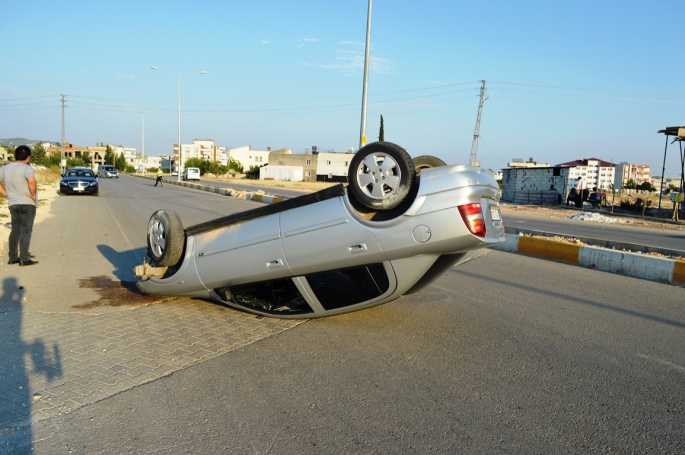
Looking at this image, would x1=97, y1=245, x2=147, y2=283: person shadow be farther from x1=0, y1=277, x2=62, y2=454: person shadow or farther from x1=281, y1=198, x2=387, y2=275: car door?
x1=281, y1=198, x2=387, y2=275: car door

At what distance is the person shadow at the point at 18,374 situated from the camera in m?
3.17

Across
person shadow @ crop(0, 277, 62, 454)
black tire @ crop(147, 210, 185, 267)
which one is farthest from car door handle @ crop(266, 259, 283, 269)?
person shadow @ crop(0, 277, 62, 454)

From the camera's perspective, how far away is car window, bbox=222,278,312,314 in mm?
5324

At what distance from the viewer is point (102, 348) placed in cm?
469

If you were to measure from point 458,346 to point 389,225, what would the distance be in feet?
4.34

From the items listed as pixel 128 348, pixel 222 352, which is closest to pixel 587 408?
pixel 222 352

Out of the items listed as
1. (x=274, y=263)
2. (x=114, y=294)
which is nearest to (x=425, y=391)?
(x=274, y=263)

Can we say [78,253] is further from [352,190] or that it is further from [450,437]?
[450,437]

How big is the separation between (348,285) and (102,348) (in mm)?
2228

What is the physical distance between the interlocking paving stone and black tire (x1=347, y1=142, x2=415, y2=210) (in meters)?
1.70

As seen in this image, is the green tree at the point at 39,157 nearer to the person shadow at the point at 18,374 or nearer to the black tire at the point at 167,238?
the black tire at the point at 167,238

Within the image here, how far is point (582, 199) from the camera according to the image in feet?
101

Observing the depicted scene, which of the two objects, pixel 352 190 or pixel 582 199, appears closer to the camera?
pixel 352 190

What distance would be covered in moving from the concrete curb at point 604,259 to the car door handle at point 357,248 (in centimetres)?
585
